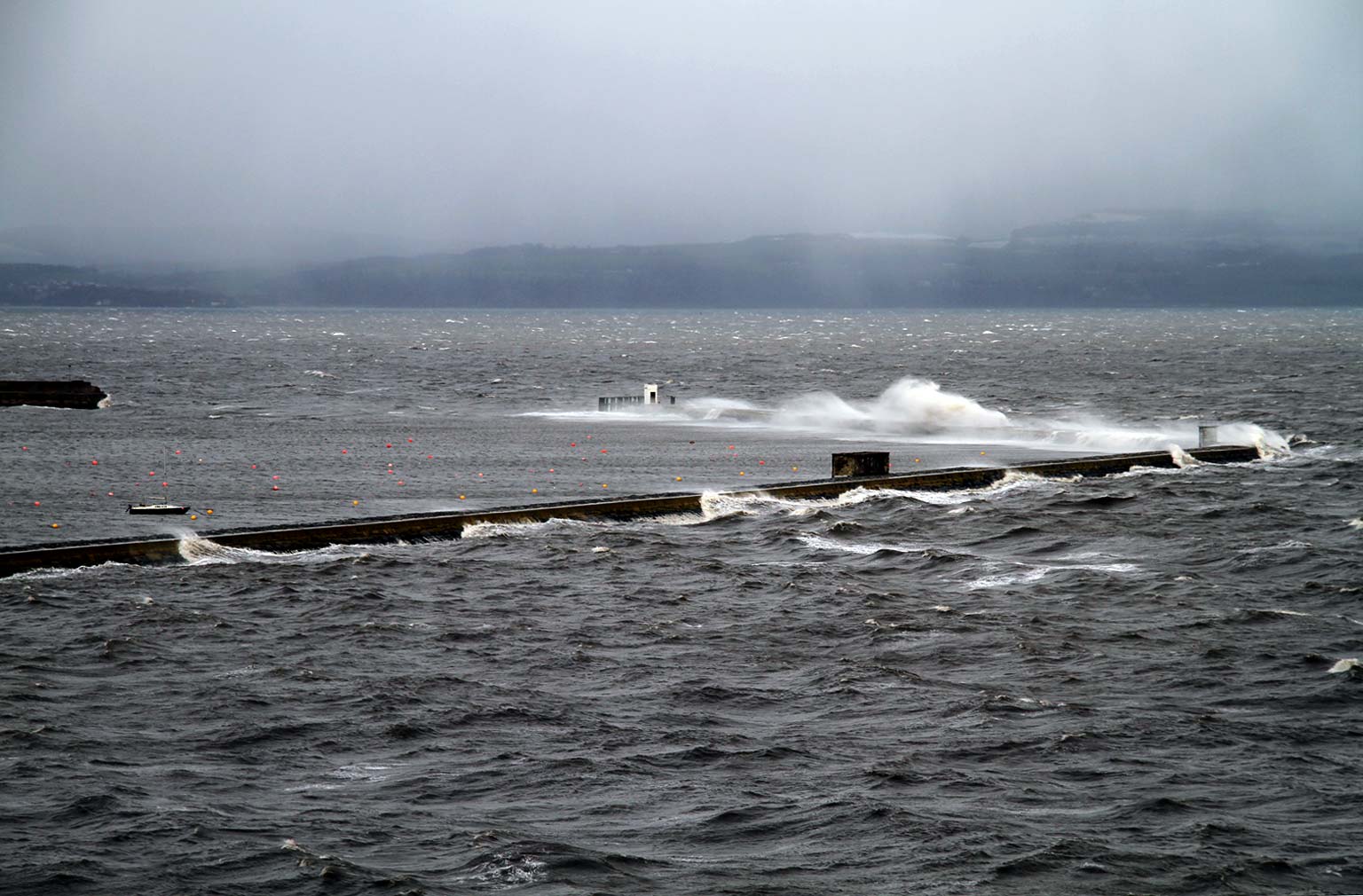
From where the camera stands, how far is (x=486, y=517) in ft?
116

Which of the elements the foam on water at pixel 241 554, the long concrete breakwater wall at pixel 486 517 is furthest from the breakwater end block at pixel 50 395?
the foam on water at pixel 241 554

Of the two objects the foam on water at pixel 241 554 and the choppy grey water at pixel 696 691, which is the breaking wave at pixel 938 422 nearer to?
the choppy grey water at pixel 696 691

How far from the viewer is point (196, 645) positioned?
23531 mm

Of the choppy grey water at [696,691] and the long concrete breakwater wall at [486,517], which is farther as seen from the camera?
the long concrete breakwater wall at [486,517]

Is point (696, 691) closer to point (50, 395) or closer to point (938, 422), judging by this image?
point (938, 422)

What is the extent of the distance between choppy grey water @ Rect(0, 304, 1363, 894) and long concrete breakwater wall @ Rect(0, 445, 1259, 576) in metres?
0.64

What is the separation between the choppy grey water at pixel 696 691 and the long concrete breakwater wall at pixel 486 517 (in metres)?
0.64

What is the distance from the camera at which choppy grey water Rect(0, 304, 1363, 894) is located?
1484 centimetres

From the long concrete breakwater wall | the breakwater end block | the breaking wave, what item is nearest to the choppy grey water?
the long concrete breakwater wall

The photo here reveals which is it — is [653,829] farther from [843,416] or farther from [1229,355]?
[1229,355]

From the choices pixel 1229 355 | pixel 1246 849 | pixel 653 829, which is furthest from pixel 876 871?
pixel 1229 355

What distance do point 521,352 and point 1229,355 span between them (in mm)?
74195

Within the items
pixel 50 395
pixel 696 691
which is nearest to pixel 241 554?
pixel 696 691

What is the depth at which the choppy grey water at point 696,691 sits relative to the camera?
14844mm
